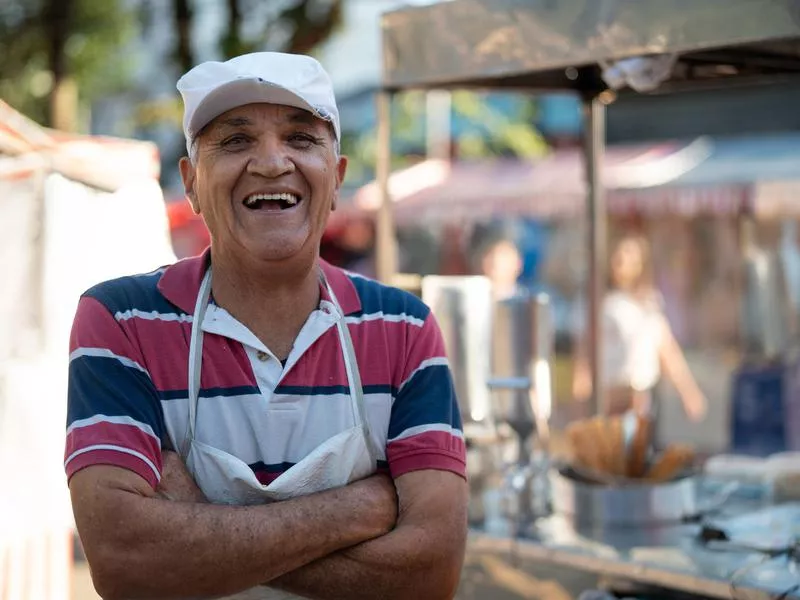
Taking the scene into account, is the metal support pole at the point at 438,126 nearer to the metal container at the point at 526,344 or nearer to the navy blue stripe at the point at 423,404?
the metal container at the point at 526,344

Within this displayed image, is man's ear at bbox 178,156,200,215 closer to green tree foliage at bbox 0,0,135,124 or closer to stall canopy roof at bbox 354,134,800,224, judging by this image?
green tree foliage at bbox 0,0,135,124

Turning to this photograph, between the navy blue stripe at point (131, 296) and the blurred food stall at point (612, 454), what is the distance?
1603 millimetres

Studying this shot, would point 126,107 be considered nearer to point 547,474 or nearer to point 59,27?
point 59,27

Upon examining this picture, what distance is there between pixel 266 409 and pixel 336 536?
260mm

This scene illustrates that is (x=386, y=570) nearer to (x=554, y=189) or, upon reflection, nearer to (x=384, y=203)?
(x=384, y=203)

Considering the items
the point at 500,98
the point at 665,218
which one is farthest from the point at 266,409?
the point at 500,98

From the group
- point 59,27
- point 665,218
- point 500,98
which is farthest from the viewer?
point 500,98

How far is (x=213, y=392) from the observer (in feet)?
6.51

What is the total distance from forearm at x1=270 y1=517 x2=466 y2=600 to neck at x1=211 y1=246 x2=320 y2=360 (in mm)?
392

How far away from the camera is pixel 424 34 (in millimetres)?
3793

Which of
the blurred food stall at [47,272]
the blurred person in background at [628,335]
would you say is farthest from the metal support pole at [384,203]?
the blurred person in background at [628,335]

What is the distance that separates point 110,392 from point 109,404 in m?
0.02

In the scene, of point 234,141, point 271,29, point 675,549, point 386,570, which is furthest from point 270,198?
point 271,29

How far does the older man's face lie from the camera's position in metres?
2.00
